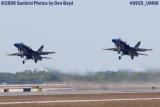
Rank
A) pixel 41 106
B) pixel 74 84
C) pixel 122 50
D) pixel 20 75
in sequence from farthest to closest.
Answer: pixel 20 75, pixel 122 50, pixel 74 84, pixel 41 106

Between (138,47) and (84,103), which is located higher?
(138,47)

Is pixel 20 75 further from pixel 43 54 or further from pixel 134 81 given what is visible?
pixel 134 81

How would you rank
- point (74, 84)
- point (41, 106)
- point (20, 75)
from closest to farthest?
point (41, 106) → point (74, 84) → point (20, 75)

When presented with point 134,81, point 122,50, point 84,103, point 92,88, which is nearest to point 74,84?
point 92,88

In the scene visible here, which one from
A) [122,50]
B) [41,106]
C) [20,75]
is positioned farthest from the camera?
[20,75]

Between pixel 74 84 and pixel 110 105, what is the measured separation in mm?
39780

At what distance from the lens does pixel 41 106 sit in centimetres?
6900

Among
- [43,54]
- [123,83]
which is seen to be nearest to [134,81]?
[123,83]

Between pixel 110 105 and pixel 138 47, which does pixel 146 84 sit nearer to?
pixel 138 47

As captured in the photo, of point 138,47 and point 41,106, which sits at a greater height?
point 138,47

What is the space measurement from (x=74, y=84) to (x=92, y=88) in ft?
10.2

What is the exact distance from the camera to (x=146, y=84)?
109m

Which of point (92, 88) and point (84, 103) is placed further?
point (92, 88)

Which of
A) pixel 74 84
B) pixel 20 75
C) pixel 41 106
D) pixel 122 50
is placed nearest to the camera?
pixel 41 106
